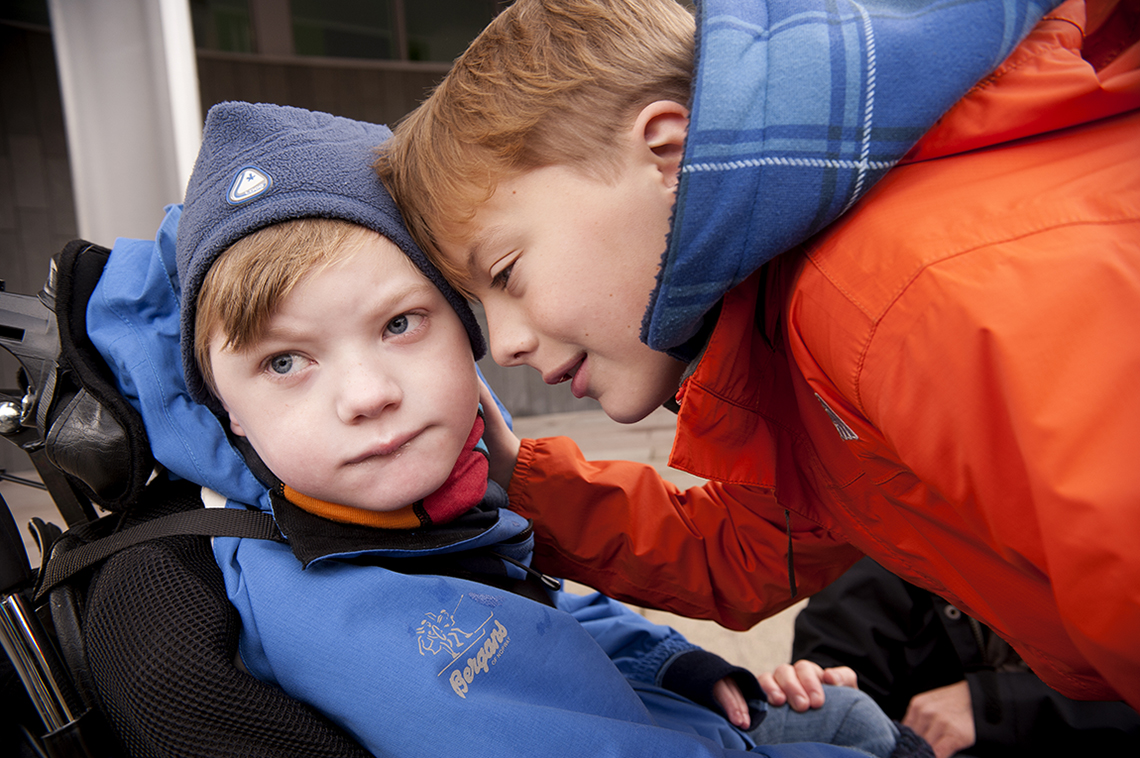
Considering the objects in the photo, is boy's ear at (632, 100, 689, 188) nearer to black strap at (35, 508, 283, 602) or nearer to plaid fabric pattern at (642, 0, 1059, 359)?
plaid fabric pattern at (642, 0, 1059, 359)

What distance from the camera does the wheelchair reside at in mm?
697

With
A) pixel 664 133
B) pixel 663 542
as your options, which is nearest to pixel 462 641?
pixel 663 542

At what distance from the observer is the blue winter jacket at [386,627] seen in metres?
0.73

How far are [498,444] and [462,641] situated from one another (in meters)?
0.44

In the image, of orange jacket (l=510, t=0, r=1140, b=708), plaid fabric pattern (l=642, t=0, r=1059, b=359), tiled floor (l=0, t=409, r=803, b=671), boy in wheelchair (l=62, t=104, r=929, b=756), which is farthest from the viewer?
tiled floor (l=0, t=409, r=803, b=671)

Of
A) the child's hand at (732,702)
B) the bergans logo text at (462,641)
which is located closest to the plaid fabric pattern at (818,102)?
the bergans logo text at (462,641)

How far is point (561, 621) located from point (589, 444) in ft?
8.75

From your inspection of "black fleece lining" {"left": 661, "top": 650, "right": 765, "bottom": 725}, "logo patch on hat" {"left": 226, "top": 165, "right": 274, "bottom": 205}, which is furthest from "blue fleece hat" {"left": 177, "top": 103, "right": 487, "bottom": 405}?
"black fleece lining" {"left": 661, "top": 650, "right": 765, "bottom": 725}

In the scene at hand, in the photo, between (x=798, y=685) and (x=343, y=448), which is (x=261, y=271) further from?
(x=798, y=685)

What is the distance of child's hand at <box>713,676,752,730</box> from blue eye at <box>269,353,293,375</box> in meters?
0.75

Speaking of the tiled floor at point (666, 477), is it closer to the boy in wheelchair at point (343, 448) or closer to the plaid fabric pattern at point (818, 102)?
the boy in wheelchair at point (343, 448)

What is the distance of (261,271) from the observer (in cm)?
77

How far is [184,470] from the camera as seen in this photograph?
893mm

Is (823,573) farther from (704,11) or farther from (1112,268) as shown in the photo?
(704,11)
